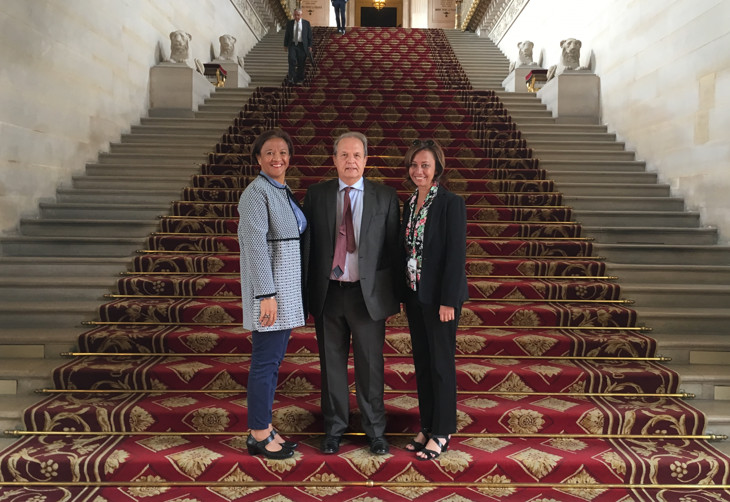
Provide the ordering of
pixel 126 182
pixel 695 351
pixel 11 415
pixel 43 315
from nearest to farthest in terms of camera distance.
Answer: pixel 11 415
pixel 695 351
pixel 43 315
pixel 126 182

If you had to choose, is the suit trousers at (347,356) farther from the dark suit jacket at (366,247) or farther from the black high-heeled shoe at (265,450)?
the black high-heeled shoe at (265,450)

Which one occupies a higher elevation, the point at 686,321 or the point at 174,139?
the point at 174,139

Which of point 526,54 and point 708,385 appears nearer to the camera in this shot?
point 708,385

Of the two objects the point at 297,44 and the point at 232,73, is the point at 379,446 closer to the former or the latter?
the point at 297,44

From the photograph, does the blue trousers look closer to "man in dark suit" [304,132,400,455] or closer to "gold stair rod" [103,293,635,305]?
"man in dark suit" [304,132,400,455]

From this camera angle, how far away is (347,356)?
252cm

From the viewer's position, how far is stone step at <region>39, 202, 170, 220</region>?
484 centimetres

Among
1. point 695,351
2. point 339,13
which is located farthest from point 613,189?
point 339,13

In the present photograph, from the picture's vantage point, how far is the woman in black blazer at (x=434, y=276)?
2312 millimetres

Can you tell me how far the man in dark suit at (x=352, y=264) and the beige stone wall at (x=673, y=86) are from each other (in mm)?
3583

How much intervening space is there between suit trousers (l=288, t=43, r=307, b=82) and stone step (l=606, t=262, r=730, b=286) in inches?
255

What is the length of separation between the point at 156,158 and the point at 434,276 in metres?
4.74

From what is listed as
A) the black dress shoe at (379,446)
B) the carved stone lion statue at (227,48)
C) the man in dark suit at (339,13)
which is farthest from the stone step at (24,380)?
the man in dark suit at (339,13)

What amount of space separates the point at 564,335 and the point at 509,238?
1.36 meters
